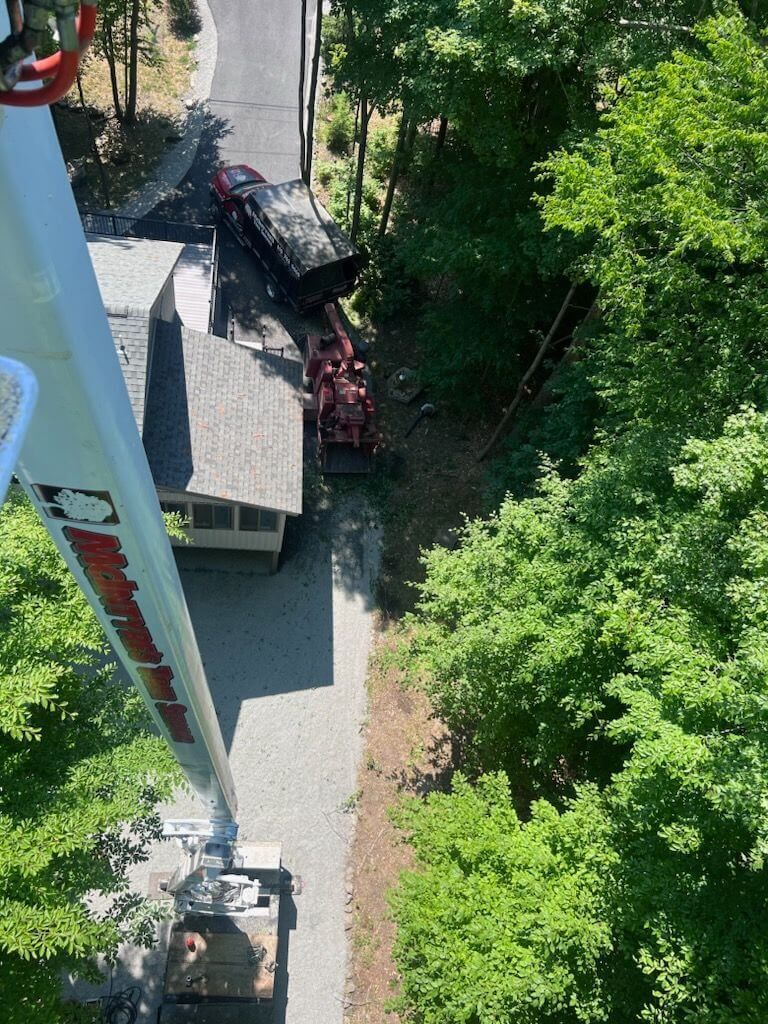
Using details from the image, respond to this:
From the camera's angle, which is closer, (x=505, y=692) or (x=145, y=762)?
(x=145, y=762)

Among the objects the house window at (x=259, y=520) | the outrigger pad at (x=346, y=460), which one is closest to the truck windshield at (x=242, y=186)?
the outrigger pad at (x=346, y=460)

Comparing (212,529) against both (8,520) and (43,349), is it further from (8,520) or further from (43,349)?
(43,349)

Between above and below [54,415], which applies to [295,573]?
above

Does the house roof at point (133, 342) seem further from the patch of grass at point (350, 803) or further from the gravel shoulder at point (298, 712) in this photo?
the patch of grass at point (350, 803)

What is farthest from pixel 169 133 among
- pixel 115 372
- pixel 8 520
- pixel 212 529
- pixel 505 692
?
pixel 115 372

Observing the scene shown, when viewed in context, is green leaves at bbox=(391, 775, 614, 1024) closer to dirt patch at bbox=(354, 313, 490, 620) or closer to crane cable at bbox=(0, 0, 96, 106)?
dirt patch at bbox=(354, 313, 490, 620)

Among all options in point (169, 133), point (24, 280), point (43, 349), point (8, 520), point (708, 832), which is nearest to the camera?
point (24, 280)
